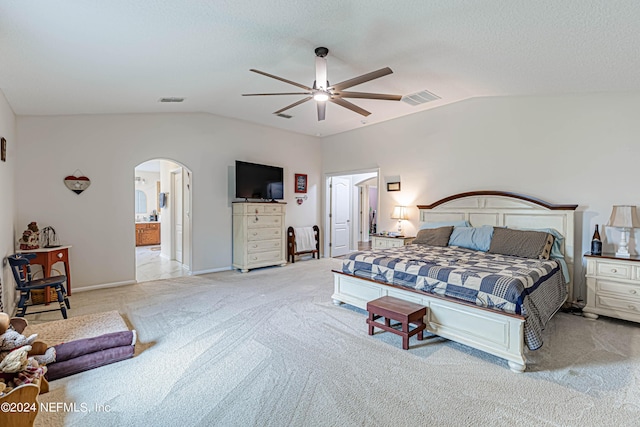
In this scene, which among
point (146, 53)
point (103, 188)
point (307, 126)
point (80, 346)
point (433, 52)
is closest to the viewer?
point (80, 346)

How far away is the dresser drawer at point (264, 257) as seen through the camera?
592cm

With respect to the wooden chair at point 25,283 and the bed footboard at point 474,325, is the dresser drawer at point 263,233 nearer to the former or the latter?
the wooden chair at point 25,283

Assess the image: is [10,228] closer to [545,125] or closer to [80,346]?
[80,346]

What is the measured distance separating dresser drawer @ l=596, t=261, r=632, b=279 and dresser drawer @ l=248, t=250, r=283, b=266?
4964 mm

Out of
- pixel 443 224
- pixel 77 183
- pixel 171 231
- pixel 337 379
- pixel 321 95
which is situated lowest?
pixel 337 379

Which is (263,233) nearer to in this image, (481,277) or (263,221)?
(263,221)

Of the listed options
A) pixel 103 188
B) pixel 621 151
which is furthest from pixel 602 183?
pixel 103 188

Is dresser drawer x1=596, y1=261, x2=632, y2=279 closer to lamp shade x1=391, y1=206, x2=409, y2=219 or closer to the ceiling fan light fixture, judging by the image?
lamp shade x1=391, y1=206, x2=409, y2=219

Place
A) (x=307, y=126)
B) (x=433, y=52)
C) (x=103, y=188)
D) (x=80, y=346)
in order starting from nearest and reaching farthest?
(x=80, y=346)
(x=433, y=52)
(x=103, y=188)
(x=307, y=126)

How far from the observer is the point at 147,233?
9.80m

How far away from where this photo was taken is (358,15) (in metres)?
2.56

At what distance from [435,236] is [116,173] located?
16.8ft

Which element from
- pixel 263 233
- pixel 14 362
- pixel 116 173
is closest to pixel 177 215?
pixel 116 173

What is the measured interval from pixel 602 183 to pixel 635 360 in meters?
2.22
